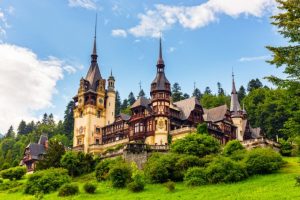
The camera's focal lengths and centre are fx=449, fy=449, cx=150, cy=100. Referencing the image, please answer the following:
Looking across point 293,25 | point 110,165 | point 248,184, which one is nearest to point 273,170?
point 248,184

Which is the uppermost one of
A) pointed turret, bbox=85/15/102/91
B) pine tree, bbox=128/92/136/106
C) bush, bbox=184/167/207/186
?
pine tree, bbox=128/92/136/106

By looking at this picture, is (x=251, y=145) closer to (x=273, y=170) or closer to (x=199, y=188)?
(x=273, y=170)

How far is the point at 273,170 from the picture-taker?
49.1 m

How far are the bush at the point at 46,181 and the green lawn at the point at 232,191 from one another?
237 centimetres

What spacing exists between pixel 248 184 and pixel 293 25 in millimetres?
21553

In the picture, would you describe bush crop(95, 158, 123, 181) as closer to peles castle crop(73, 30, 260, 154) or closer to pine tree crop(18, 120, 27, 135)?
peles castle crop(73, 30, 260, 154)

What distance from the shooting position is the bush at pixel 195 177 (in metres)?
47.5

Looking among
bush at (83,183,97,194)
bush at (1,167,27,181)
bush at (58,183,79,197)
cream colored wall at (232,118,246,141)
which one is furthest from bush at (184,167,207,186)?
cream colored wall at (232,118,246,141)

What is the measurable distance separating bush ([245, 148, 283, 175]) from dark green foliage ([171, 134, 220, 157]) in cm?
753

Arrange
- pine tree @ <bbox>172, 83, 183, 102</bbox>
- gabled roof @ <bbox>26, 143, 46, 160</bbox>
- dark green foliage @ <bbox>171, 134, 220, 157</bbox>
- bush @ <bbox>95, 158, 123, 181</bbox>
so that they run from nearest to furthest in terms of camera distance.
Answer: dark green foliage @ <bbox>171, 134, 220, 157</bbox> → bush @ <bbox>95, 158, 123, 181</bbox> → gabled roof @ <bbox>26, 143, 46, 160</bbox> → pine tree @ <bbox>172, 83, 183, 102</bbox>

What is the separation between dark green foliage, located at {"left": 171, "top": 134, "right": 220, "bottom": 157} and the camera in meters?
56.2

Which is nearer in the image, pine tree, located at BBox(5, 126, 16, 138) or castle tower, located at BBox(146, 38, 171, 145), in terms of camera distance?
A: castle tower, located at BBox(146, 38, 171, 145)

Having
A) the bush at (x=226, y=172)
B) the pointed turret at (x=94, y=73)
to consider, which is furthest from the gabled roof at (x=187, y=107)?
the bush at (x=226, y=172)

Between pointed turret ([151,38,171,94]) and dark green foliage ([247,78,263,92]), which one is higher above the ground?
dark green foliage ([247,78,263,92])
